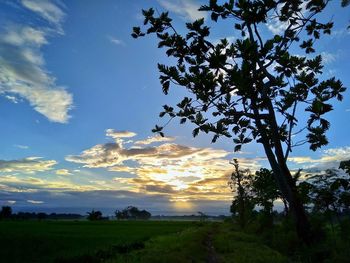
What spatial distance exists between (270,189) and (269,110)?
16.2 m

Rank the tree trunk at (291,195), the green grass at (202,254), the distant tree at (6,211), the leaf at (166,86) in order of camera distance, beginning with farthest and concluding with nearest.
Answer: the distant tree at (6,211)
the green grass at (202,254)
the tree trunk at (291,195)
the leaf at (166,86)

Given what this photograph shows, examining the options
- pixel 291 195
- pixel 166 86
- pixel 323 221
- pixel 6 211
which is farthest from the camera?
pixel 6 211

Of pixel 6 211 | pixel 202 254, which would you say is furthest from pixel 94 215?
pixel 202 254

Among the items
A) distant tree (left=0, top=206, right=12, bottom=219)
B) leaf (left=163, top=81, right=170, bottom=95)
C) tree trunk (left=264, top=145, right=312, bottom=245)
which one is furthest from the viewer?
distant tree (left=0, top=206, right=12, bottom=219)


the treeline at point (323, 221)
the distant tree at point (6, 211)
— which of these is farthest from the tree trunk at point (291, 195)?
the distant tree at point (6, 211)

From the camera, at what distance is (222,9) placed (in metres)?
7.48

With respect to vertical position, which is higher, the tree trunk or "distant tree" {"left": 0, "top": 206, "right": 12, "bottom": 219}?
"distant tree" {"left": 0, "top": 206, "right": 12, "bottom": 219}

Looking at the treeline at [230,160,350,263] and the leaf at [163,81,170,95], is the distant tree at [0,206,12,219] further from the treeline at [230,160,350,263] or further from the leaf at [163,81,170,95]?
the leaf at [163,81,170,95]

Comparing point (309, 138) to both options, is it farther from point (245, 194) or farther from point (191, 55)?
point (245, 194)

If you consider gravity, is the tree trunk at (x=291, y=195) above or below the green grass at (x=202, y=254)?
above

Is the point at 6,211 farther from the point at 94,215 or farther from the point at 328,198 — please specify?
the point at 328,198

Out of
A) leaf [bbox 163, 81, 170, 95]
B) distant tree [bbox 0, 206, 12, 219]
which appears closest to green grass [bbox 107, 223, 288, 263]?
leaf [bbox 163, 81, 170, 95]

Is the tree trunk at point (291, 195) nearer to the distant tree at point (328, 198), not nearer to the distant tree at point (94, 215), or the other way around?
the distant tree at point (328, 198)

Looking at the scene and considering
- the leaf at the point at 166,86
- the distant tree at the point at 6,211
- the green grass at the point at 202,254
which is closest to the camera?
the leaf at the point at 166,86
